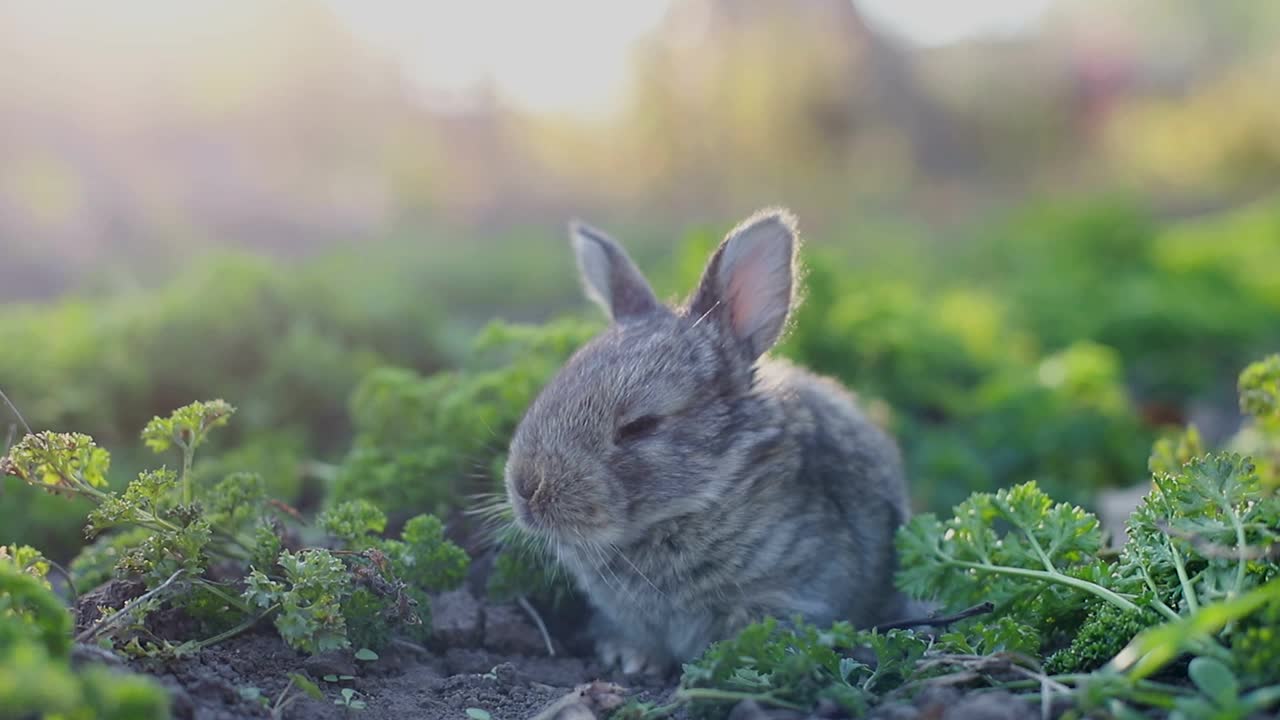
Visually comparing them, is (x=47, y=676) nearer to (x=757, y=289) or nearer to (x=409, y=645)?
(x=409, y=645)

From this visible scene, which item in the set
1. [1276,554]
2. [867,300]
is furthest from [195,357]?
[1276,554]

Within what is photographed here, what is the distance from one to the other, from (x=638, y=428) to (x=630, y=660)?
796mm

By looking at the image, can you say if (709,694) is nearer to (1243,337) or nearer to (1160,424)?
(1160,424)

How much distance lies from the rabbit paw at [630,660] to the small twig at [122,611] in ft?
4.81

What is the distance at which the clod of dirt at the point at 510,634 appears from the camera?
3627 millimetres

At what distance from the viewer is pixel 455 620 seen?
3598mm

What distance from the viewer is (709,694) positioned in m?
2.57

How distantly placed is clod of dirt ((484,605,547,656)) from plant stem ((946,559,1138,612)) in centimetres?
139

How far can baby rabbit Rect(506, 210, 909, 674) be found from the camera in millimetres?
3496

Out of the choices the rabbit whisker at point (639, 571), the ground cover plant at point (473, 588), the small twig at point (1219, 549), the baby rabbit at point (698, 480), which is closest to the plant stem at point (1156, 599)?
the ground cover plant at point (473, 588)

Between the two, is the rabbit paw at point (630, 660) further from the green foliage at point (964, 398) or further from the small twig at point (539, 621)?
the green foliage at point (964, 398)

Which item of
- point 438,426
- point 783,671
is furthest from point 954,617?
point 438,426

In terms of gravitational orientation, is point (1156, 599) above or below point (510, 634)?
above

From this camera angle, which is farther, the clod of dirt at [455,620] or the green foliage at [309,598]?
the clod of dirt at [455,620]
